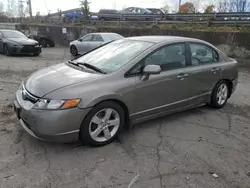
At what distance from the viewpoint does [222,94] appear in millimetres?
5160

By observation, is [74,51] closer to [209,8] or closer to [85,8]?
[85,8]

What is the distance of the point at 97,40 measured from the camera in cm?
1352

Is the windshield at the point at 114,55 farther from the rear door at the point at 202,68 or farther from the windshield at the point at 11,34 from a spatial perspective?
the windshield at the point at 11,34

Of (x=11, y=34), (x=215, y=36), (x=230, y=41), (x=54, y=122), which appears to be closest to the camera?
(x=54, y=122)

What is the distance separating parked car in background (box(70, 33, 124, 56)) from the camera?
13.1 meters

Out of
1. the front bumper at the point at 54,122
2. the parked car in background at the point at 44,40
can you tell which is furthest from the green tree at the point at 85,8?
the front bumper at the point at 54,122

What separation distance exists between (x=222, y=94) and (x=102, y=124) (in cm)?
301

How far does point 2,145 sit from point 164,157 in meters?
2.22

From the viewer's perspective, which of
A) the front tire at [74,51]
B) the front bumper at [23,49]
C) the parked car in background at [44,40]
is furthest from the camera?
the parked car in background at [44,40]

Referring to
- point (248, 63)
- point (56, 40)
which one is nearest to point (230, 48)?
point (248, 63)

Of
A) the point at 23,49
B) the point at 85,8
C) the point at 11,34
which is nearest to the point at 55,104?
the point at 23,49

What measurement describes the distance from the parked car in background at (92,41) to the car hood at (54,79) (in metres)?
9.58

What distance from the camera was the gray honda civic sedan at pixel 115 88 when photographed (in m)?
3.04

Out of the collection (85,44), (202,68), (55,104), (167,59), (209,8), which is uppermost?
(209,8)
